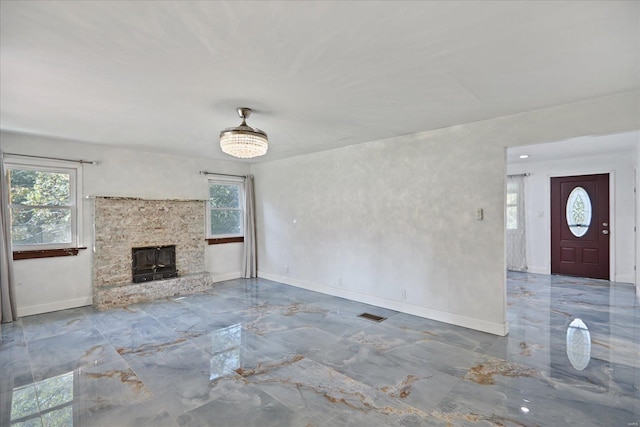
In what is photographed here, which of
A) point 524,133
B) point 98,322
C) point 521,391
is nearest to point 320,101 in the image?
point 524,133

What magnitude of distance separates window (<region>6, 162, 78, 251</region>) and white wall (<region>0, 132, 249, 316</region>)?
0.61 ft

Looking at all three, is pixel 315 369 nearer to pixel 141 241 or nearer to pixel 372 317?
pixel 372 317

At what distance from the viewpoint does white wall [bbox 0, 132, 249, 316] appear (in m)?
4.51

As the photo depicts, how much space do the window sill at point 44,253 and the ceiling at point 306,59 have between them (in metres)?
1.88

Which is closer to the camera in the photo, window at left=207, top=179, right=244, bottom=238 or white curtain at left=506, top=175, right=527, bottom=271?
window at left=207, top=179, right=244, bottom=238

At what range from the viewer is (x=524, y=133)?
3.45m

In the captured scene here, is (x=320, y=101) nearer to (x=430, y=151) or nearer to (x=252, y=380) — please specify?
(x=430, y=151)

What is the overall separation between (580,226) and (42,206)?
9849mm

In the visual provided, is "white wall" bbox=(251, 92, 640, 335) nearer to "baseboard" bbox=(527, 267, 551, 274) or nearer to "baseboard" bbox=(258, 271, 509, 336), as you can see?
"baseboard" bbox=(258, 271, 509, 336)

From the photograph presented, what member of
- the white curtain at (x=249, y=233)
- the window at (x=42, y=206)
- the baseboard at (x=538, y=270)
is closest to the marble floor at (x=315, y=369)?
the window at (x=42, y=206)

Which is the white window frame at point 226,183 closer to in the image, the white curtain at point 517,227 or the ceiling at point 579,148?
the ceiling at point 579,148

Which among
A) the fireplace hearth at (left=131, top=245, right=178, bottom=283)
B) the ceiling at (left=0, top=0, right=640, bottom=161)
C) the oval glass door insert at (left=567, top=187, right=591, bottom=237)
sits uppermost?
the ceiling at (left=0, top=0, right=640, bottom=161)

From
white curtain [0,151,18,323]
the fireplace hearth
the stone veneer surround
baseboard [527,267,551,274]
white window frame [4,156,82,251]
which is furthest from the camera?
baseboard [527,267,551,274]

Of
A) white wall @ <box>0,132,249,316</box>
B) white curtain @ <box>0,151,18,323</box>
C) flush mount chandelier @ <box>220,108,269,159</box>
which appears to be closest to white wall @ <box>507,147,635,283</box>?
flush mount chandelier @ <box>220,108,269,159</box>
